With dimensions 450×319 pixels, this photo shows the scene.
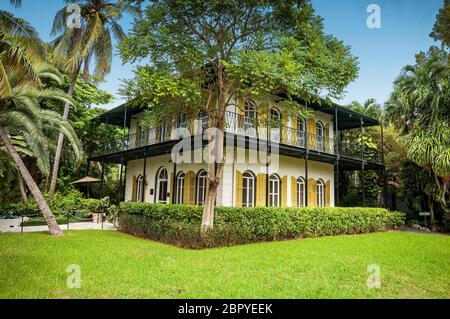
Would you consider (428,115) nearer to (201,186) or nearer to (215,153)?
(201,186)

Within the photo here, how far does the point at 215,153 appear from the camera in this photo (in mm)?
10406

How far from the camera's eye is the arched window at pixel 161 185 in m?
16.3

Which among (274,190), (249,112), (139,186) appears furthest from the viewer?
(139,186)

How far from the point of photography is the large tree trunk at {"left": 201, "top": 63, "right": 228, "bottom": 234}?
32.6 ft

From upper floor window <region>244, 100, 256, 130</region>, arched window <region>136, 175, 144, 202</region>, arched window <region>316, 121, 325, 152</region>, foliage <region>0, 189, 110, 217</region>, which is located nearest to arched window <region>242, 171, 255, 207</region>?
upper floor window <region>244, 100, 256, 130</region>

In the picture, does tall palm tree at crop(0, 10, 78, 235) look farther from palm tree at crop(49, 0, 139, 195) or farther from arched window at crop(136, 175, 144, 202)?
arched window at crop(136, 175, 144, 202)

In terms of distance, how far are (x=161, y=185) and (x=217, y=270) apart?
10.7 metres

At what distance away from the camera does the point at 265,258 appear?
7656mm

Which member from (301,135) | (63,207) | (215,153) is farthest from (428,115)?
(63,207)

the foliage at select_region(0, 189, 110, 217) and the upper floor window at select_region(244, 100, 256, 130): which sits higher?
the upper floor window at select_region(244, 100, 256, 130)

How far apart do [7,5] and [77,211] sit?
32.2 ft

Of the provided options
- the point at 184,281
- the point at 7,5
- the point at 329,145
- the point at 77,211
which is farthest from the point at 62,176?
the point at 184,281

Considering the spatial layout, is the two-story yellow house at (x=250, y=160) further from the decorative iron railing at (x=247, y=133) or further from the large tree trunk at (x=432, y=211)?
the large tree trunk at (x=432, y=211)

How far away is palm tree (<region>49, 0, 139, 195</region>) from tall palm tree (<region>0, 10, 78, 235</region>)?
439 centimetres
